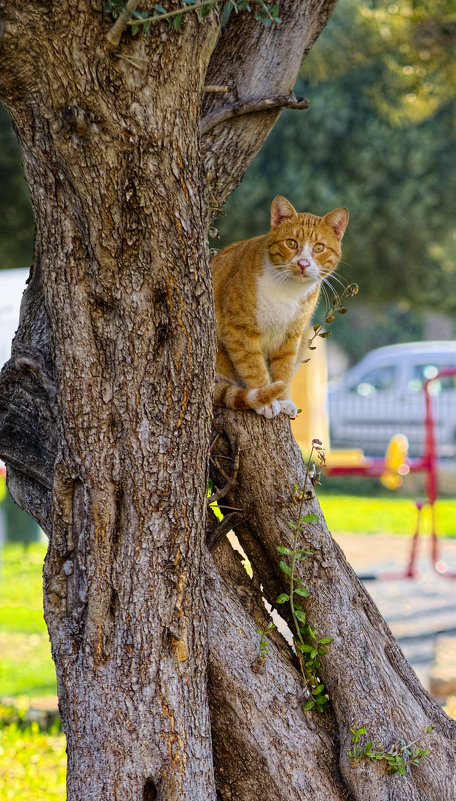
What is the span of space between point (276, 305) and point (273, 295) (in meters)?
0.04

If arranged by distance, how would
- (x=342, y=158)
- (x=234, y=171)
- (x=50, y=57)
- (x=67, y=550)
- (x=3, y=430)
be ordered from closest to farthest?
(x=50, y=57) → (x=67, y=550) → (x=3, y=430) → (x=234, y=171) → (x=342, y=158)

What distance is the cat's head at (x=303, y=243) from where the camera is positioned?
283 centimetres

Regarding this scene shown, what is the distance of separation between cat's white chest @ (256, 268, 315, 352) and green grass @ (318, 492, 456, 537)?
737 cm

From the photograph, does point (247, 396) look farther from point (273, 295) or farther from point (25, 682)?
point (25, 682)

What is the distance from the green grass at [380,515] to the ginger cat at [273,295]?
731cm

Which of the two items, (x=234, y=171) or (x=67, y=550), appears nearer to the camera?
(x=67, y=550)

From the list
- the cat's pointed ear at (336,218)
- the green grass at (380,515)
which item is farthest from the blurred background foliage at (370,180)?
the cat's pointed ear at (336,218)

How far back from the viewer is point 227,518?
251cm

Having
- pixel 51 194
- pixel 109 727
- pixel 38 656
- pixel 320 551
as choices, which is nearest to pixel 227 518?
pixel 320 551

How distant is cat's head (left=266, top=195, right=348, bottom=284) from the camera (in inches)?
111

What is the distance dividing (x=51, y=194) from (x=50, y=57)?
32 cm

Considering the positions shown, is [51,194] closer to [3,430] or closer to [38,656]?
[3,430]

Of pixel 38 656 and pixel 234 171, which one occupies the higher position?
pixel 234 171

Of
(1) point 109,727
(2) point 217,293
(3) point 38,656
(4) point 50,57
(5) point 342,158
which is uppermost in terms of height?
(5) point 342,158
